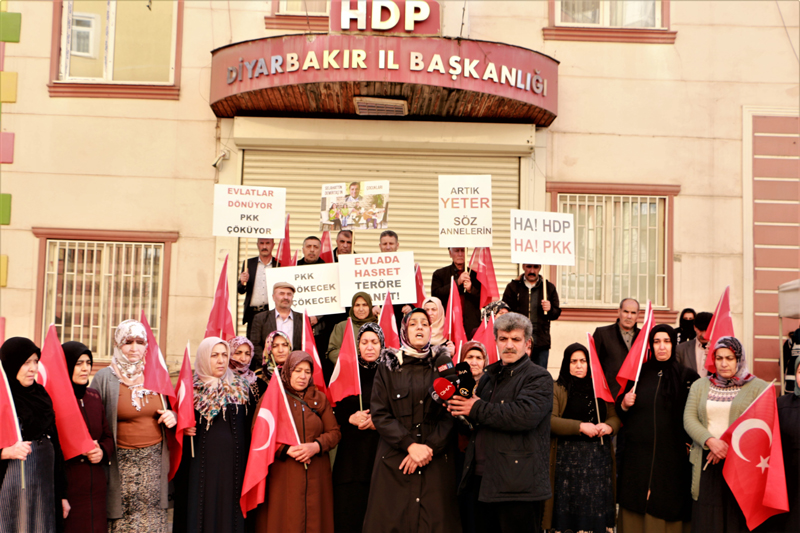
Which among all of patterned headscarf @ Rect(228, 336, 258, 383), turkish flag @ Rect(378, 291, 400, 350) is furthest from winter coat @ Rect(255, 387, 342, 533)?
turkish flag @ Rect(378, 291, 400, 350)

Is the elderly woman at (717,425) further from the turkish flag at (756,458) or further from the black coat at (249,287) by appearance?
the black coat at (249,287)

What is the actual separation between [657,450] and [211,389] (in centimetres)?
366

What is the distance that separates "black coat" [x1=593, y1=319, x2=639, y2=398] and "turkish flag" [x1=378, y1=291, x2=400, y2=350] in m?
2.07

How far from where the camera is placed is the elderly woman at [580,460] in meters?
6.27

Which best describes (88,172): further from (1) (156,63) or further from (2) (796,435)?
(2) (796,435)

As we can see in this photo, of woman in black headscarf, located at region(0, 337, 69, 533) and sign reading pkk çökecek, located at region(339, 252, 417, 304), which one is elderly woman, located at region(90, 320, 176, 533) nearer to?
woman in black headscarf, located at region(0, 337, 69, 533)

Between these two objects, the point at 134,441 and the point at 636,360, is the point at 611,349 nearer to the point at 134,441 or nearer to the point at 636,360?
the point at 636,360

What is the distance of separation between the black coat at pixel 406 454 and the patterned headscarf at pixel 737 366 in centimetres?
230

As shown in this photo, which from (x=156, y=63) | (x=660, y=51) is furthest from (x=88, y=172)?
(x=660, y=51)

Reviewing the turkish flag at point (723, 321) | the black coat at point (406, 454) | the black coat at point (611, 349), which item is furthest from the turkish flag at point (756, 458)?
the black coat at point (406, 454)

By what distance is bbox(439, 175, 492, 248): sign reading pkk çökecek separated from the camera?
889 centimetres

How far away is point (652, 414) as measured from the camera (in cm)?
644

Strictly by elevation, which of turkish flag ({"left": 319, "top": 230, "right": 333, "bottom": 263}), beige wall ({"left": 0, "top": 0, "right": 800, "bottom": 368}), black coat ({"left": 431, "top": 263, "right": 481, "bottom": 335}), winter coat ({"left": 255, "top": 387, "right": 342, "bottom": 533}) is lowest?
winter coat ({"left": 255, "top": 387, "right": 342, "bottom": 533})

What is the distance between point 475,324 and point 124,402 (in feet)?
13.2
